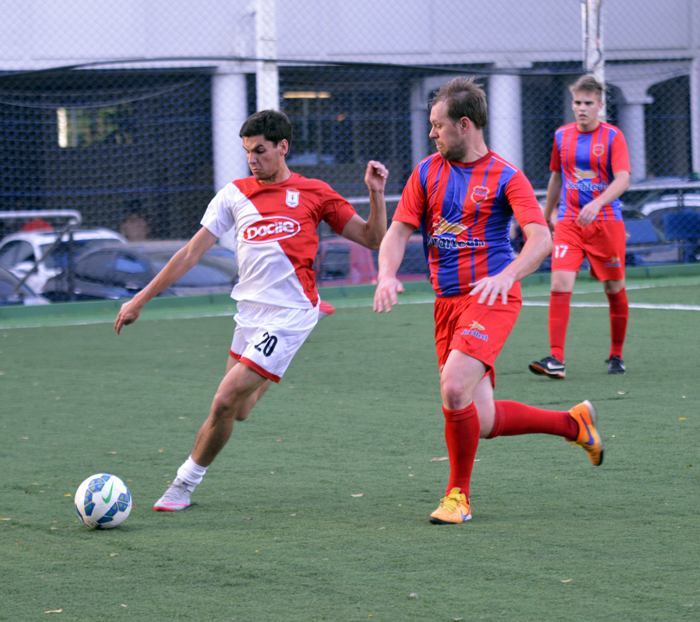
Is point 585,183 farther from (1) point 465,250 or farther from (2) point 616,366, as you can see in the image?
(1) point 465,250

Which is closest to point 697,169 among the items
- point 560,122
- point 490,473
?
point 560,122

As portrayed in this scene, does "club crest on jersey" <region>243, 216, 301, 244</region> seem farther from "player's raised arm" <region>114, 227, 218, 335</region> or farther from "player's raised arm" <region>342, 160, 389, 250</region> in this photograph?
"player's raised arm" <region>342, 160, 389, 250</region>

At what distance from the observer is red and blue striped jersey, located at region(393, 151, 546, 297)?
13.6 feet

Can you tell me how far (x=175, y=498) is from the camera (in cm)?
436

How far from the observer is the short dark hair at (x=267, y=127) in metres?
4.47

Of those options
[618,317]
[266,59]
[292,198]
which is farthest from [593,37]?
[292,198]

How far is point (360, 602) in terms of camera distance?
3.10 meters

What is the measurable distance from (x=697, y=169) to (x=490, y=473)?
13.9 m

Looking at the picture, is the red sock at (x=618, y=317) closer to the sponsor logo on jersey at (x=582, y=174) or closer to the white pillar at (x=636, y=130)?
the sponsor logo on jersey at (x=582, y=174)

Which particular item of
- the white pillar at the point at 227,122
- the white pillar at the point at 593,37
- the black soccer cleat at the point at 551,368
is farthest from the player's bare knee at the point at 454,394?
the white pillar at the point at 593,37

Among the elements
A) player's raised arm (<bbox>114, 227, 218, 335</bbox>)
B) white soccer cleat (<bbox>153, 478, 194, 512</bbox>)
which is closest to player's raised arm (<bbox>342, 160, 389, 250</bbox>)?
player's raised arm (<bbox>114, 227, 218, 335</bbox>)

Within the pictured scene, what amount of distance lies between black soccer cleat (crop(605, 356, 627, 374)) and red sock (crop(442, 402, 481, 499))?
11.6 ft

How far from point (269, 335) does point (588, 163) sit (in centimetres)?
379

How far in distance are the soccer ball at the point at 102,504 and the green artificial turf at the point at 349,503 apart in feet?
0.21
